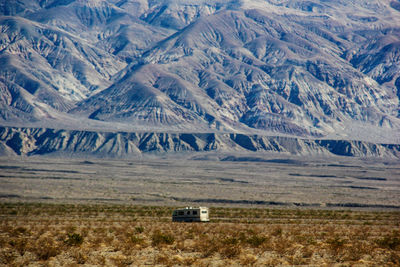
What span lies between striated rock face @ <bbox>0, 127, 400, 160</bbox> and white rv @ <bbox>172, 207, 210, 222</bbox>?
128382 millimetres

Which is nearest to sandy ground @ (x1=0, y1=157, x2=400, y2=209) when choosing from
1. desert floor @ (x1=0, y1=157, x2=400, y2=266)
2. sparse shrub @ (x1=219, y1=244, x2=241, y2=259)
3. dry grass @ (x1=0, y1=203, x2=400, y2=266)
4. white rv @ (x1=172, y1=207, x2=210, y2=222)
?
desert floor @ (x1=0, y1=157, x2=400, y2=266)

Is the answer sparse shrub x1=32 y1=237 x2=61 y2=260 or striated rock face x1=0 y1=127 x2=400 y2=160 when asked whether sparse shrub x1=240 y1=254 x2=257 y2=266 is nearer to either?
sparse shrub x1=32 y1=237 x2=61 y2=260

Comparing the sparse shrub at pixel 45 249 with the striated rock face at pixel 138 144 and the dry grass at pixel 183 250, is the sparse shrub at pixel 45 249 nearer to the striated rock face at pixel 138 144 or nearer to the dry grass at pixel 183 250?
the dry grass at pixel 183 250

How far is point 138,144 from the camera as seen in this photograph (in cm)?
18475

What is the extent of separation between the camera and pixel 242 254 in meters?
23.9

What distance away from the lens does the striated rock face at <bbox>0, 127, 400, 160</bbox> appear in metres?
177

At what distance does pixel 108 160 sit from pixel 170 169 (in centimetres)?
3034

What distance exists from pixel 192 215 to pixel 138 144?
144 metres

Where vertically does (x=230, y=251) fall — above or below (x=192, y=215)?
below

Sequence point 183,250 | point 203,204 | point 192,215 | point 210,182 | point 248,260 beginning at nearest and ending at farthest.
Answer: point 248,260
point 183,250
point 192,215
point 203,204
point 210,182

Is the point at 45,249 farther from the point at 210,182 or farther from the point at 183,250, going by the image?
the point at 210,182

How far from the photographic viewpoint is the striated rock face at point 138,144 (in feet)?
582

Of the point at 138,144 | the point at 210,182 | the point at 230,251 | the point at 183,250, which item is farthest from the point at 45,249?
the point at 138,144

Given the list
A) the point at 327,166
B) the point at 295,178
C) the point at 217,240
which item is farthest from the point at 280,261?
the point at 327,166
